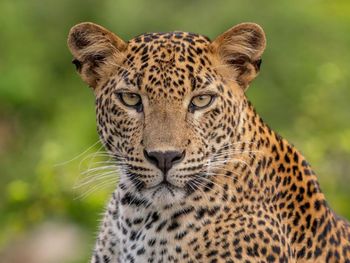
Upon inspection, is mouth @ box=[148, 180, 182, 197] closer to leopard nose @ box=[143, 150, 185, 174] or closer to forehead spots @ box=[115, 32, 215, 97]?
leopard nose @ box=[143, 150, 185, 174]

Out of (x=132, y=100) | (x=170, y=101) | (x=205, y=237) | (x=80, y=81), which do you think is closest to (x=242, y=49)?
(x=170, y=101)

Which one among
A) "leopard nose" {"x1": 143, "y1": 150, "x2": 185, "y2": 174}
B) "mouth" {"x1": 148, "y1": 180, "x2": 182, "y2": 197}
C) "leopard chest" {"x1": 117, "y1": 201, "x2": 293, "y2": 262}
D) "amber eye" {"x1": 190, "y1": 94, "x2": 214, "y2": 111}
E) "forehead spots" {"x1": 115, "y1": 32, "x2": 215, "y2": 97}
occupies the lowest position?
"leopard chest" {"x1": 117, "y1": 201, "x2": 293, "y2": 262}

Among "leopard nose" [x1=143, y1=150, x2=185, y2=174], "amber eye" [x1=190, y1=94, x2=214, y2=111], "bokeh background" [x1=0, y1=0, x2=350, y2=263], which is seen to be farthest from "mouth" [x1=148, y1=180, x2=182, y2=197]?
"bokeh background" [x1=0, y1=0, x2=350, y2=263]

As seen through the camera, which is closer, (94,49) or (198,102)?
(198,102)

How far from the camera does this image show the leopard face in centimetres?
958

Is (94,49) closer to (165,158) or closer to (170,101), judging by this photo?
(170,101)

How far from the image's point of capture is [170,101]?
380 inches

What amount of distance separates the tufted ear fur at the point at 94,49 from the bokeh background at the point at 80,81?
6932mm

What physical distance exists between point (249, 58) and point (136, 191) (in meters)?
1.15

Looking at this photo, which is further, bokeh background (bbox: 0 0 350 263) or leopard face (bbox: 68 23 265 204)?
bokeh background (bbox: 0 0 350 263)

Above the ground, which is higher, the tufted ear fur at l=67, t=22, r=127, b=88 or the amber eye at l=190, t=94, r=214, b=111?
the tufted ear fur at l=67, t=22, r=127, b=88

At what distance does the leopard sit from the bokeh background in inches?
275

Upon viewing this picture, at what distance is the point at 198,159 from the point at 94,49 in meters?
1.15

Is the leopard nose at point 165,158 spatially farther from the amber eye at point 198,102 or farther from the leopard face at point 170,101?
the amber eye at point 198,102
